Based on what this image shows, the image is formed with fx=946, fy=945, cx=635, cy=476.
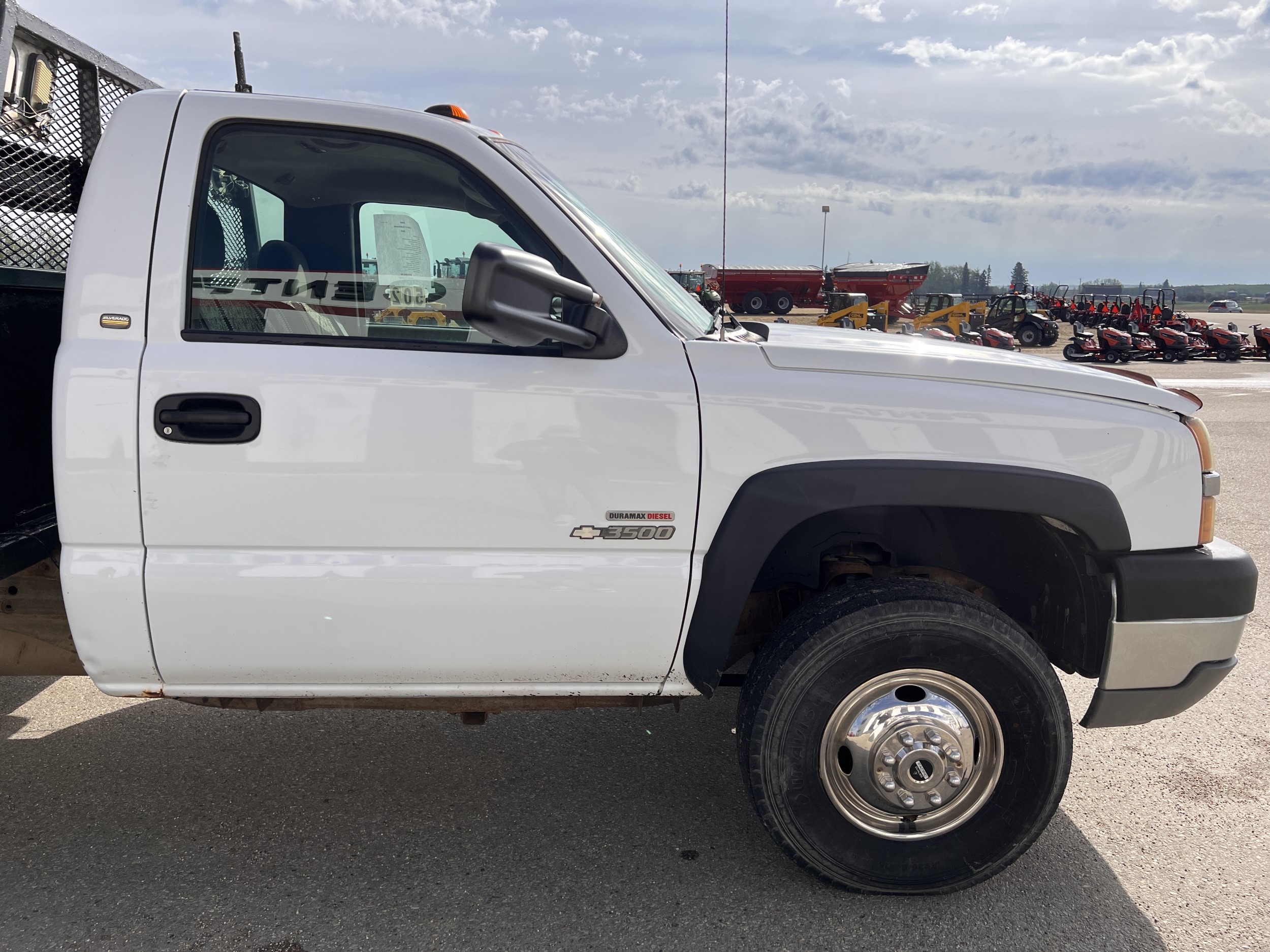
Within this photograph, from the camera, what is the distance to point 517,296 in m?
2.14

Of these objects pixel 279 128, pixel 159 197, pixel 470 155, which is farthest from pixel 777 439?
pixel 159 197

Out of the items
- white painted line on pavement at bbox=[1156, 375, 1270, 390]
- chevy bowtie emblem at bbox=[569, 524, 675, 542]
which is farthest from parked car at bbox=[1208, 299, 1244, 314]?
chevy bowtie emblem at bbox=[569, 524, 675, 542]

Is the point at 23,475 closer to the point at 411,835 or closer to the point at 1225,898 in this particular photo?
the point at 411,835

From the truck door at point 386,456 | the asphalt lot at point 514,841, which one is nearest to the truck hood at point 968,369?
the truck door at point 386,456

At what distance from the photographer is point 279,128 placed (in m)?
2.44

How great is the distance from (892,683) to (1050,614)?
27.7 inches

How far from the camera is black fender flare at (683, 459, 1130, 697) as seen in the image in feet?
7.93

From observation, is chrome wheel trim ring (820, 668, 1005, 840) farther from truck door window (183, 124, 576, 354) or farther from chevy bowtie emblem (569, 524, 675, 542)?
truck door window (183, 124, 576, 354)

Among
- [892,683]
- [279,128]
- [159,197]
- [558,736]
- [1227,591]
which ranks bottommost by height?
[558,736]

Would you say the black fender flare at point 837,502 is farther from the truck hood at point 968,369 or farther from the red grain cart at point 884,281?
the red grain cart at point 884,281

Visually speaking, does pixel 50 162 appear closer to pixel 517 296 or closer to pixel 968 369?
pixel 517 296

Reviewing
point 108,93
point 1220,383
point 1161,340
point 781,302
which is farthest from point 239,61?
point 781,302

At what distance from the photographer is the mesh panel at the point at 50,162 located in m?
2.81

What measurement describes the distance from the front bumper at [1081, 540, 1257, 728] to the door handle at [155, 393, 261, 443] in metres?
2.29
